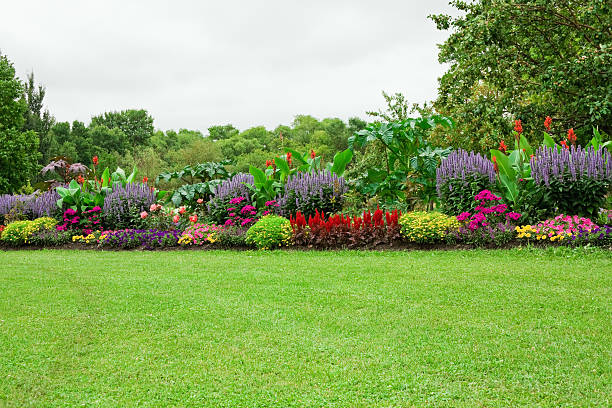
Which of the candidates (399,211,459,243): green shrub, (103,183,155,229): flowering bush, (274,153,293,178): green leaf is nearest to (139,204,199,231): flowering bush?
(103,183,155,229): flowering bush

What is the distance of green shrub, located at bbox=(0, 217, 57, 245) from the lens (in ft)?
34.3

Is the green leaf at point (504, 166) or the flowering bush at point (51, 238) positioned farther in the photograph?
the flowering bush at point (51, 238)

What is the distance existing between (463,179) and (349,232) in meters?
1.98

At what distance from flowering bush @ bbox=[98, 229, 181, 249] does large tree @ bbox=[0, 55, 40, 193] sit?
1508 cm

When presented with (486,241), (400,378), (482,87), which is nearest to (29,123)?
(482,87)

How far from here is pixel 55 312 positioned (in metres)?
4.75

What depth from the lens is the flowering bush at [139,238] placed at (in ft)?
30.2

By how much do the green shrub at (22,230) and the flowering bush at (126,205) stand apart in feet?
4.21

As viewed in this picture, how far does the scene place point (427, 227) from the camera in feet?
24.7

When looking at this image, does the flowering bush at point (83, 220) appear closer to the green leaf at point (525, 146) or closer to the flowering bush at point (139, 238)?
the flowering bush at point (139, 238)

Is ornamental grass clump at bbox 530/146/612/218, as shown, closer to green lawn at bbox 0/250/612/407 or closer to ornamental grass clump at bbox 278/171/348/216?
green lawn at bbox 0/250/612/407

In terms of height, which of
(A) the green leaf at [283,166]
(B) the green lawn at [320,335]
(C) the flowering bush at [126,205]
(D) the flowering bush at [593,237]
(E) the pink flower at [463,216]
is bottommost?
(B) the green lawn at [320,335]

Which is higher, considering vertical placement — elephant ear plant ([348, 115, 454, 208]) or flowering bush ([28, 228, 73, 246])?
elephant ear plant ([348, 115, 454, 208])

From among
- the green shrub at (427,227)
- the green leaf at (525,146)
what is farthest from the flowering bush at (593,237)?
the green leaf at (525,146)
